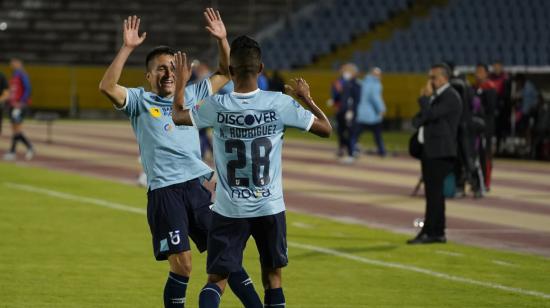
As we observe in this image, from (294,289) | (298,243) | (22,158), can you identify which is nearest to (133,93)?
(294,289)

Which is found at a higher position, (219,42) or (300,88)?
(219,42)

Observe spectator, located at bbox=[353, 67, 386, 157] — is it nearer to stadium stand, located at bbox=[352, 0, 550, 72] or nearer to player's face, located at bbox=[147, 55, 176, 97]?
stadium stand, located at bbox=[352, 0, 550, 72]

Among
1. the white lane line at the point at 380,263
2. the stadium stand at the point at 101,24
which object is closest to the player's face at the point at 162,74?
the white lane line at the point at 380,263

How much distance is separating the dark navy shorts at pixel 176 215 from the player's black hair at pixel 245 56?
1.53 m

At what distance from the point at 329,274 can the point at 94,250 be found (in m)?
2.74

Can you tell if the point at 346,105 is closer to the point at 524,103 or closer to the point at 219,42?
the point at 524,103

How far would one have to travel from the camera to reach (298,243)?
49.3 ft

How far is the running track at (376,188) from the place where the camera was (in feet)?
55.4

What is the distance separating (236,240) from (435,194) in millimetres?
7213

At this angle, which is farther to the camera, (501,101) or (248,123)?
(501,101)

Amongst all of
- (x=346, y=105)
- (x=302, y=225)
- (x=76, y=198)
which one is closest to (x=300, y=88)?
(x=302, y=225)

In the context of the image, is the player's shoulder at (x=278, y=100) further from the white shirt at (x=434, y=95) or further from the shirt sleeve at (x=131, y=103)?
the white shirt at (x=434, y=95)

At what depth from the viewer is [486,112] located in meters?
22.8

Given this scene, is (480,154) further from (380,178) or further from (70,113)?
(70,113)
